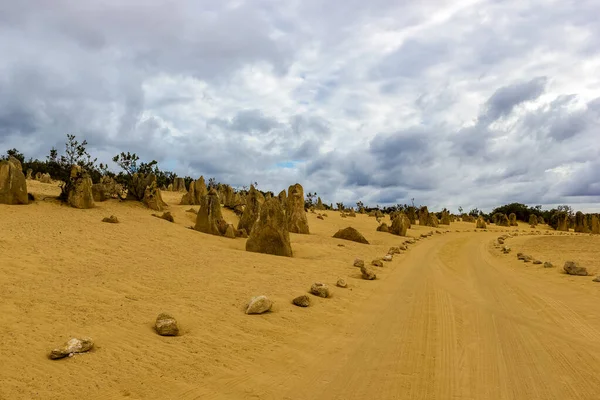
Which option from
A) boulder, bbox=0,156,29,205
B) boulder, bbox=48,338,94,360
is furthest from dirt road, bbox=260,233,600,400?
boulder, bbox=0,156,29,205

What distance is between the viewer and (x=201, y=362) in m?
5.53

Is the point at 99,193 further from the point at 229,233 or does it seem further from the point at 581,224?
the point at 581,224

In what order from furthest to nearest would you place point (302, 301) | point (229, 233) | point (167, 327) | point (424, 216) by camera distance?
point (424, 216), point (229, 233), point (302, 301), point (167, 327)

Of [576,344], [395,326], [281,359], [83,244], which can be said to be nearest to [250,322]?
[281,359]

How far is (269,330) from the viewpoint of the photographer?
279 inches

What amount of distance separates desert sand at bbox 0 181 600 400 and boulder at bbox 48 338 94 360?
0.30 feet

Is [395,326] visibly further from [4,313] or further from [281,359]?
[4,313]

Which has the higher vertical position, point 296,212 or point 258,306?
point 296,212

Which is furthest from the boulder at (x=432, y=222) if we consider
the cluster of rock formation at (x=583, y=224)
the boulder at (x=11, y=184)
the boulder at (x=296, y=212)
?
the boulder at (x=11, y=184)

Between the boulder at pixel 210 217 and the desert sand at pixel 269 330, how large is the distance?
6.30m

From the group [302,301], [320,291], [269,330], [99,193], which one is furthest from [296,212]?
[269,330]

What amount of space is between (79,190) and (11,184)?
298 centimetres

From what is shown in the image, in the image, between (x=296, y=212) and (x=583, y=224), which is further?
(x=583, y=224)

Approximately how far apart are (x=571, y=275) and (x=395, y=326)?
1067cm
